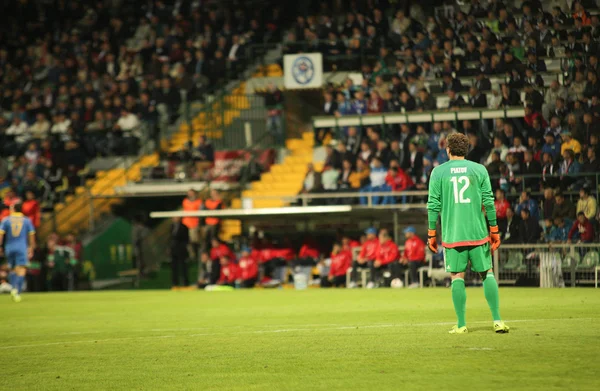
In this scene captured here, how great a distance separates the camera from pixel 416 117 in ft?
89.8

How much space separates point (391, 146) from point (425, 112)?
1511mm

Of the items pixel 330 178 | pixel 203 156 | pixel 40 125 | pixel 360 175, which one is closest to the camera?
pixel 360 175

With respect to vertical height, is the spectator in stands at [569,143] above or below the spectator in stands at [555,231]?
above

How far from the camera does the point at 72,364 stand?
9.66 metres

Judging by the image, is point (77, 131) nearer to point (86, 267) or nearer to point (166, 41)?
point (166, 41)

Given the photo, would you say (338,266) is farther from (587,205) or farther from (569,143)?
(569,143)

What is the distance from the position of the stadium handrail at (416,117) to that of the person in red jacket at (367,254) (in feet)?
15.2

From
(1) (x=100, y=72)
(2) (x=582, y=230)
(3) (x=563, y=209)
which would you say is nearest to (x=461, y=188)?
(2) (x=582, y=230)

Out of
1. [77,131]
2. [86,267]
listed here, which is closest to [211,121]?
[77,131]

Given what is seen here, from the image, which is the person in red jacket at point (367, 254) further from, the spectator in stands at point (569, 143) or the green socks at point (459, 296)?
the green socks at point (459, 296)

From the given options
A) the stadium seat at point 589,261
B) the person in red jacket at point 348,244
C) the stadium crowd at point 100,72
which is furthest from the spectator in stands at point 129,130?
the stadium seat at point 589,261

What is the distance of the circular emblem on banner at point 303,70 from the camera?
31062 millimetres

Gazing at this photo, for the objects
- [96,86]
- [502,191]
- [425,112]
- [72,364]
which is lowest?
[72,364]

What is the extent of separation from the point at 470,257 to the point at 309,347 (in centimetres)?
194
